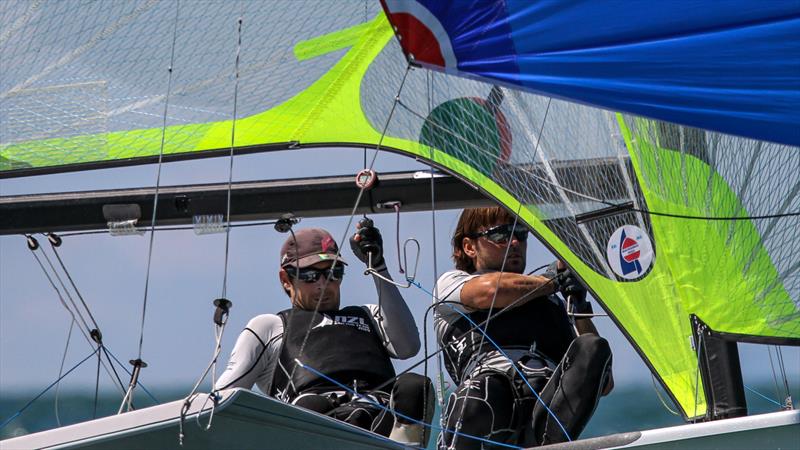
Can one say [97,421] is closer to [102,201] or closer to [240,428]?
[240,428]

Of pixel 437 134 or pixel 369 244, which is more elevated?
pixel 437 134

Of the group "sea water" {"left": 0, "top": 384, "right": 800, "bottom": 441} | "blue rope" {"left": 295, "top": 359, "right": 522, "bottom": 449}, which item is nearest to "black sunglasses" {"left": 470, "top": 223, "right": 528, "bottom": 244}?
"blue rope" {"left": 295, "top": 359, "right": 522, "bottom": 449}

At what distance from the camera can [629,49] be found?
2.48 m

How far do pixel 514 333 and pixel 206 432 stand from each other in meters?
1.06

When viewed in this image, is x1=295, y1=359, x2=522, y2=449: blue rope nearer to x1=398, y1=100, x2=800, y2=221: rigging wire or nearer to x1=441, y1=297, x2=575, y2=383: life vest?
x1=441, y1=297, x2=575, y2=383: life vest

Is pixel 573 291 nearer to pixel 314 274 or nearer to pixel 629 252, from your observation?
pixel 629 252

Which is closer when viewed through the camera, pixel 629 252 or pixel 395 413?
pixel 395 413

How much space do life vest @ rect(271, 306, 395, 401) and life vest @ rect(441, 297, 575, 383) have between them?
17 cm

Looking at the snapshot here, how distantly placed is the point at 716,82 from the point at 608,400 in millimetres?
6410

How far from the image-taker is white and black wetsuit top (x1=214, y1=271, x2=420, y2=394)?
10.8ft

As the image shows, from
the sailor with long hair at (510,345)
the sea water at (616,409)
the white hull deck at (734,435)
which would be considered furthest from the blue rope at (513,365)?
the sea water at (616,409)

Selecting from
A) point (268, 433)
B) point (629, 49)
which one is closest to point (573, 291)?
point (629, 49)

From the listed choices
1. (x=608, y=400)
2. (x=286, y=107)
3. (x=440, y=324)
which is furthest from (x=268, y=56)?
(x=608, y=400)

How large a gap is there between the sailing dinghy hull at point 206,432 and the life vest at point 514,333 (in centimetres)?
82
